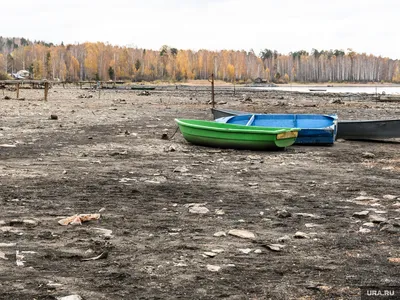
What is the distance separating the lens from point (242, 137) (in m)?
15.0

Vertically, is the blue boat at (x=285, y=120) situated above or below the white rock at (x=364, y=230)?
above

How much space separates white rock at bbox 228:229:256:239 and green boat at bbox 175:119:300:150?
→ 26.9 feet

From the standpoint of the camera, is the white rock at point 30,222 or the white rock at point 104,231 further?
the white rock at point 30,222

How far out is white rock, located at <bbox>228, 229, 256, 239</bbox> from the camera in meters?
6.52

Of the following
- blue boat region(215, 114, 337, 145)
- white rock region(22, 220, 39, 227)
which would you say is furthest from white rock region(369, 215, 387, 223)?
blue boat region(215, 114, 337, 145)

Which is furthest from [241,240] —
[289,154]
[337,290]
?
[289,154]

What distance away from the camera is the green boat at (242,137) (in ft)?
48.6

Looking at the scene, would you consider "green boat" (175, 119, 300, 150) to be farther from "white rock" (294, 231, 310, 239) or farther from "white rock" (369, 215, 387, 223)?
"white rock" (294, 231, 310, 239)

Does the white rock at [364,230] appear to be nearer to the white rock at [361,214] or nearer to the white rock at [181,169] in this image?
the white rock at [361,214]

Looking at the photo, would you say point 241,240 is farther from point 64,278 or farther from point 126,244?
point 64,278

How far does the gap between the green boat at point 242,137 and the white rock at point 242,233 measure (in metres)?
8.18

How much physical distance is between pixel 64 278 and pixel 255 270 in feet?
6.03

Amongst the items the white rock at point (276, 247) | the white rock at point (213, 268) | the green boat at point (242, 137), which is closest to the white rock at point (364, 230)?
the white rock at point (276, 247)

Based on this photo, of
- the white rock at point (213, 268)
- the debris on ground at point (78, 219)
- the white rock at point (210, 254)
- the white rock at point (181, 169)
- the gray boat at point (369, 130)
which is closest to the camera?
the white rock at point (213, 268)
